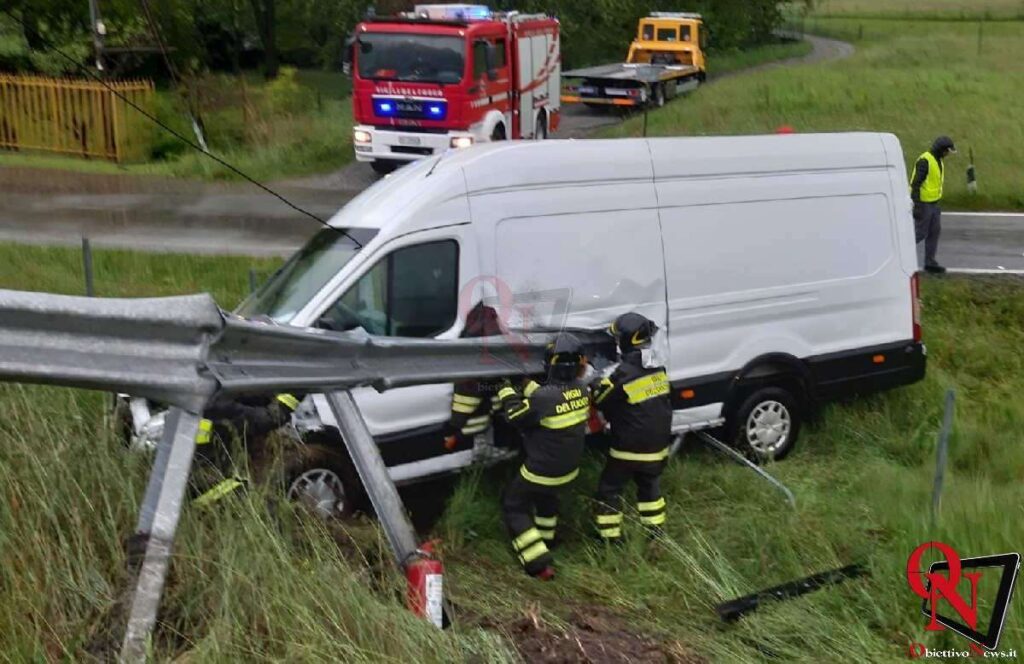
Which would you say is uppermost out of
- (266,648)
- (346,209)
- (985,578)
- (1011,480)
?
(346,209)

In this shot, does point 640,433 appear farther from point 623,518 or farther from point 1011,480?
point 1011,480

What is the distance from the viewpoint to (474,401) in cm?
672

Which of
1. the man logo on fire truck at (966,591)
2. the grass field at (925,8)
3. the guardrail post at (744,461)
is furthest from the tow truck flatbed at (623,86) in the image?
the grass field at (925,8)

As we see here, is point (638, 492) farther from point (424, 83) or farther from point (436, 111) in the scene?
point (424, 83)

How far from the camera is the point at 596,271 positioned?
7.46 m

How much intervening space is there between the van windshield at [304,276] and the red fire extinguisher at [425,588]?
2.43m

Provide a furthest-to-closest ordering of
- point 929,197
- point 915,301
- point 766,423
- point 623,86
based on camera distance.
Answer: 1. point 623,86
2. point 929,197
3. point 915,301
4. point 766,423

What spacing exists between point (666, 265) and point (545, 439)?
1994 millimetres

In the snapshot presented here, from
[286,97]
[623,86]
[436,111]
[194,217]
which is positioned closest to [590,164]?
[194,217]

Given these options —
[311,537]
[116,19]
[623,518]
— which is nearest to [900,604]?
[623,518]

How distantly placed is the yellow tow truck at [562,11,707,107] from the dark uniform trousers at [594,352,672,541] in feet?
68.8

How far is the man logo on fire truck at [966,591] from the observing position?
484 cm

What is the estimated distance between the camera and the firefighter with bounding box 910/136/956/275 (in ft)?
41.9

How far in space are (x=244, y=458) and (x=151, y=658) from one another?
1318 mm
